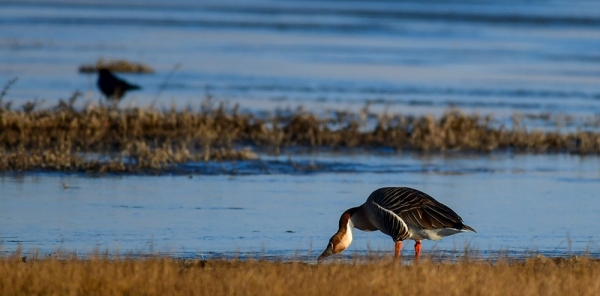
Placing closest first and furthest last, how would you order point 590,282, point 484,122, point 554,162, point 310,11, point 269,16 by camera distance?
point 590,282 → point 554,162 → point 484,122 → point 269,16 → point 310,11

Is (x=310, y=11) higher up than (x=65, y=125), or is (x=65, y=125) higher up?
(x=65, y=125)

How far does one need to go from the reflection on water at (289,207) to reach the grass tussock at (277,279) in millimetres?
1399

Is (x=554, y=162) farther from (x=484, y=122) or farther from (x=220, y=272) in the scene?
(x=220, y=272)

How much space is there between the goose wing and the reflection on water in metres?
0.89

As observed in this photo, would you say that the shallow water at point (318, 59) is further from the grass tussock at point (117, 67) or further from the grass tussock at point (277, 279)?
the grass tussock at point (277, 279)

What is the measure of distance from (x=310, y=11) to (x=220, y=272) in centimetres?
7105

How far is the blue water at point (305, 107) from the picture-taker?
1105 cm

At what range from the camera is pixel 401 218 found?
938 centimetres

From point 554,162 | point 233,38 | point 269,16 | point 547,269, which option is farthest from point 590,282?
point 269,16

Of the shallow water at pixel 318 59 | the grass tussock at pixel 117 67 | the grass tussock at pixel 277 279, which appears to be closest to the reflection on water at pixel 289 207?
the grass tussock at pixel 277 279

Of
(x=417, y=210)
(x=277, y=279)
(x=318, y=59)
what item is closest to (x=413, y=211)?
(x=417, y=210)

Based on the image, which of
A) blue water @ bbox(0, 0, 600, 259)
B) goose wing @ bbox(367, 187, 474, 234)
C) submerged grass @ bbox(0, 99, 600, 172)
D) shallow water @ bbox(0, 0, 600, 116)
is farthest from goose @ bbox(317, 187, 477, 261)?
shallow water @ bbox(0, 0, 600, 116)

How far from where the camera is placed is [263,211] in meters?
12.2

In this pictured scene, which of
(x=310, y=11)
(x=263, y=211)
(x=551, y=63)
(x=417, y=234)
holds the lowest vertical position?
(x=310, y=11)
